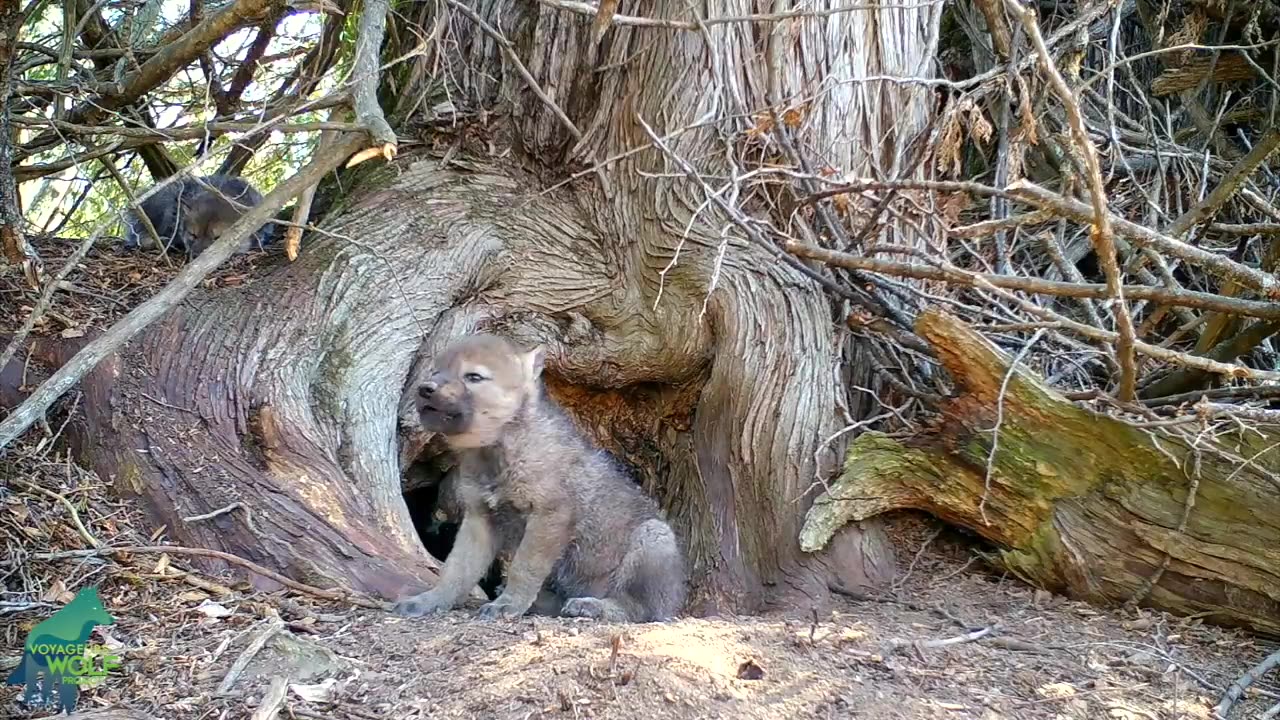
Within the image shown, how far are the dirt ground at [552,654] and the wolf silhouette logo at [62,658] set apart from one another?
0.17ft

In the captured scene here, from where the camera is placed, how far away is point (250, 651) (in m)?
3.13

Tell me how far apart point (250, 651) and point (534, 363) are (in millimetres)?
1957

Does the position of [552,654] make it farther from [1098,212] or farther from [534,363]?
[1098,212]

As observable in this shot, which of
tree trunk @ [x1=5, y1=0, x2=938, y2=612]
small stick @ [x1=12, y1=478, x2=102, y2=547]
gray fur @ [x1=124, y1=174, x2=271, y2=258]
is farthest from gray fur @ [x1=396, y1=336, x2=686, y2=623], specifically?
gray fur @ [x1=124, y1=174, x2=271, y2=258]

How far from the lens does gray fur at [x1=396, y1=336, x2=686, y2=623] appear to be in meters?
4.43

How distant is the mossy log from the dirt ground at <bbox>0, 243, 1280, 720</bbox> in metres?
0.16

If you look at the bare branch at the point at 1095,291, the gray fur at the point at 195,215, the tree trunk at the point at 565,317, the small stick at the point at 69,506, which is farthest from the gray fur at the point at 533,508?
the gray fur at the point at 195,215

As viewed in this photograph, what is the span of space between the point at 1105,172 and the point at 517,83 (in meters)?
3.67

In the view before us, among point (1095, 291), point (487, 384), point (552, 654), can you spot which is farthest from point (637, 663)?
point (1095, 291)

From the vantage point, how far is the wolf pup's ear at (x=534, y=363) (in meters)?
4.69

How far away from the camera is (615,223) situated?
18.6 ft

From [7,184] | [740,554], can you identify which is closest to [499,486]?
[740,554]

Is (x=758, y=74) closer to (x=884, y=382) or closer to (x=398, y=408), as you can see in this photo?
(x=884, y=382)

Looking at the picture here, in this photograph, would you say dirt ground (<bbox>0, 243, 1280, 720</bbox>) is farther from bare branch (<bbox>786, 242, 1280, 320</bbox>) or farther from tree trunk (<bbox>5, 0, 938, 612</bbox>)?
bare branch (<bbox>786, 242, 1280, 320</bbox>)
